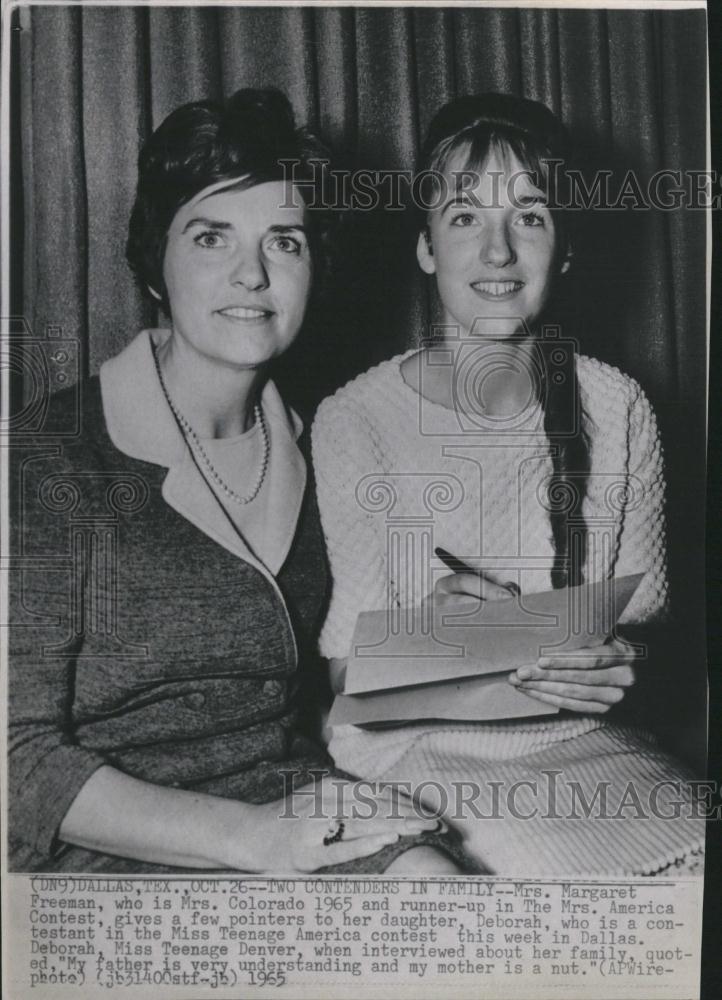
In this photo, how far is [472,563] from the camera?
134 cm

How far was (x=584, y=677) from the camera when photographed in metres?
1.33

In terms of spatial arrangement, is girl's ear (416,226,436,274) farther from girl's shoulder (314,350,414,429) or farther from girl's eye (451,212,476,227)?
girl's shoulder (314,350,414,429)

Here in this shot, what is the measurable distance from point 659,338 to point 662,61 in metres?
0.38

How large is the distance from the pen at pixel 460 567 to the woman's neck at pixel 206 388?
0.31m

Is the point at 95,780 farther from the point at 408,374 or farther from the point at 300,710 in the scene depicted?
the point at 408,374

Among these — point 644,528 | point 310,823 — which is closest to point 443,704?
point 310,823

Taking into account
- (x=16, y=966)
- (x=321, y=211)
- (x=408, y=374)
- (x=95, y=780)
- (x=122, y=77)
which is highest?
(x=122, y=77)

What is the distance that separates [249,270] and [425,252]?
0.24 meters

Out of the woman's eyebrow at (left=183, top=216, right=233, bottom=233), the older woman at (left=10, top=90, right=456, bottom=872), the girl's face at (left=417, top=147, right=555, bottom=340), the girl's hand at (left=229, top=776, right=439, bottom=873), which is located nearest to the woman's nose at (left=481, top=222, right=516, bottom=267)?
the girl's face at (left=417, top=147, right=555, bottom=340)

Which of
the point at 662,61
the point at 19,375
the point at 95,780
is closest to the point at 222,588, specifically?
the point at 95,780

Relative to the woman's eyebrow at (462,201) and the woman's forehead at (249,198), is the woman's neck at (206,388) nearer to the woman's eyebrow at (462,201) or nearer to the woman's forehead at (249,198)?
the woman's forehead at (249,198)

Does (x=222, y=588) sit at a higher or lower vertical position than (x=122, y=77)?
lower

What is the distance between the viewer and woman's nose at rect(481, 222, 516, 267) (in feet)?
4.30

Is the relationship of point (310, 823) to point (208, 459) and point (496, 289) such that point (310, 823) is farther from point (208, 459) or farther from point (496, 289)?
point (496, 289)
